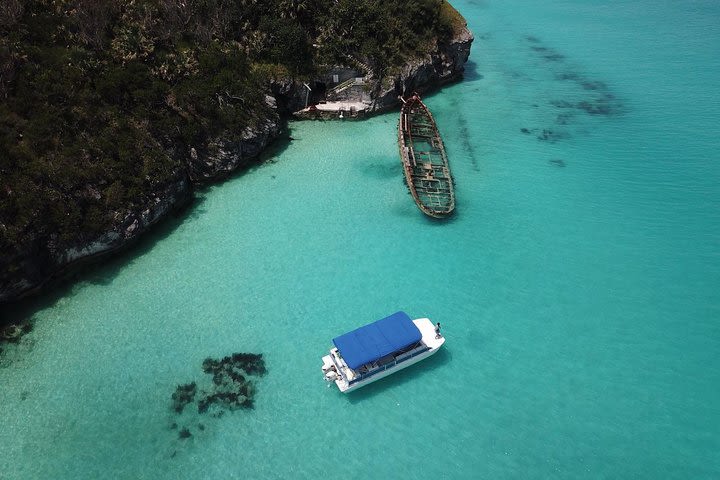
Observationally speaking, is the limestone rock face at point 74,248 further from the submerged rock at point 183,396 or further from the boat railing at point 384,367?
the boat railing at point 384,367

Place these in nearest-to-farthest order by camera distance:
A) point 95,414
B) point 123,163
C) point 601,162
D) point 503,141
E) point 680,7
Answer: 1. point 95,414
2. point 123,163
3. point 601,162
4. point 503,141
5. point 680,7

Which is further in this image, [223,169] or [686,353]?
[223,169]

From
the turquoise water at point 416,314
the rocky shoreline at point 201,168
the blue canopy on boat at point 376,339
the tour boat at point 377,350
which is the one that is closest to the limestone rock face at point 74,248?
the rocky shoreline at point 201,168

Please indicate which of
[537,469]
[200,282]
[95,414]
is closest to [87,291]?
[200,282]

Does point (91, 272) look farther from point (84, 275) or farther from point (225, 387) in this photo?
point (225, 387)

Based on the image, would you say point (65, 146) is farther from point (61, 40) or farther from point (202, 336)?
point (202, 336)

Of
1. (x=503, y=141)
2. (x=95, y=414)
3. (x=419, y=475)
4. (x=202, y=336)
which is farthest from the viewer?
(x=503, y=141)

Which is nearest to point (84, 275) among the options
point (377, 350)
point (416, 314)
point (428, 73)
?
point (377, 350)
